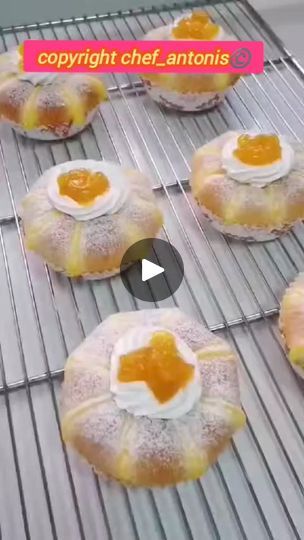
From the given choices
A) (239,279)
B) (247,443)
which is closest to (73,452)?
(247,443)

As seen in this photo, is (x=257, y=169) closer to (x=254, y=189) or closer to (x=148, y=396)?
(x=254, y=189)

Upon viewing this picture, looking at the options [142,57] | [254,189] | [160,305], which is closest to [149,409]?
[160,305]

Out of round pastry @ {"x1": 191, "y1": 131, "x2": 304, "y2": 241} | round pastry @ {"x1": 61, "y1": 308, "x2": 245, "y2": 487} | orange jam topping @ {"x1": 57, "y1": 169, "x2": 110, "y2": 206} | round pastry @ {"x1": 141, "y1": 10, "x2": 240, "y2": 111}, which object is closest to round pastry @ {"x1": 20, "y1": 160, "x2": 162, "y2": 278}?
orange jam topping @ {"x1": 57, "y1": 169, "x2": 110, "y2": 206}

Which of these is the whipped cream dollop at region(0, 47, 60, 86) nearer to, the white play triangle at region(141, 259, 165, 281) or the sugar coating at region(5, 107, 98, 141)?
the sugar coating at region(5, 107, 98, 141)

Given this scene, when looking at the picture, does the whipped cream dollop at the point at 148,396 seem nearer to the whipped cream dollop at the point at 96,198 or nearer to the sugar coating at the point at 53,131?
the whipped cream dollop at the point at 96,198

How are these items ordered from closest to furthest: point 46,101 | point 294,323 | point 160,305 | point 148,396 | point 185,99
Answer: point 148,396
point 294,323
point 160,305
point 46,101
point 185,99
